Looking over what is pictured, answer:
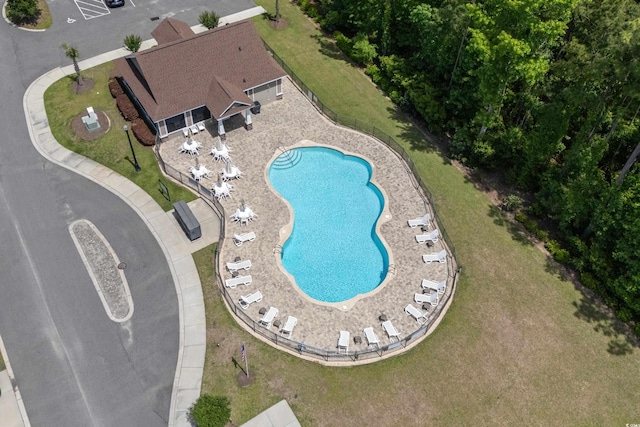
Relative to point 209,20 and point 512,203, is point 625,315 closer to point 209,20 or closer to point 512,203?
point 512,203

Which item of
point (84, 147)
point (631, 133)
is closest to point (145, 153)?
point (84, 147)

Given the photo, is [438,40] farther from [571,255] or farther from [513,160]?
[571,255]

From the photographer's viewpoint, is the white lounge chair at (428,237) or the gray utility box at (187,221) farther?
the white lounge chair at (428,237)

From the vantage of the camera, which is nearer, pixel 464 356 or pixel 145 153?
pixel 464 356

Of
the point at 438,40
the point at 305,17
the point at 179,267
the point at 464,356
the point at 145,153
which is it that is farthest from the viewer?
the point at 305,17

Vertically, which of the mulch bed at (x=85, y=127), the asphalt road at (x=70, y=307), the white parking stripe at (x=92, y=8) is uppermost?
the white parking stripe at (x=92, y=8)

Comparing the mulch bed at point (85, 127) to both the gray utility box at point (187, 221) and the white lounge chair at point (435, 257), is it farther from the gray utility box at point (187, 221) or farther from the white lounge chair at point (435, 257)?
the white lounge chair at point (435, 257)

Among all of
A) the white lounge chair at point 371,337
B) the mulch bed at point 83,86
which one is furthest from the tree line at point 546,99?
the mulch bed at point 83,86

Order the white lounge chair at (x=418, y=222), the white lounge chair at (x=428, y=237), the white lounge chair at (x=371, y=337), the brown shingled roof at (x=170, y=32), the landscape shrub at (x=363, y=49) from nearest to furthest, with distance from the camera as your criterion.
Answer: the white lounge chair at (x=371, y=337) → the white lounge chair at (x=428, y=237) → the white lounge chair at (x=418, y=222) → the brown shingled roof at (x=170, y=32) → the landscape shrub at (x=363, y=49)
